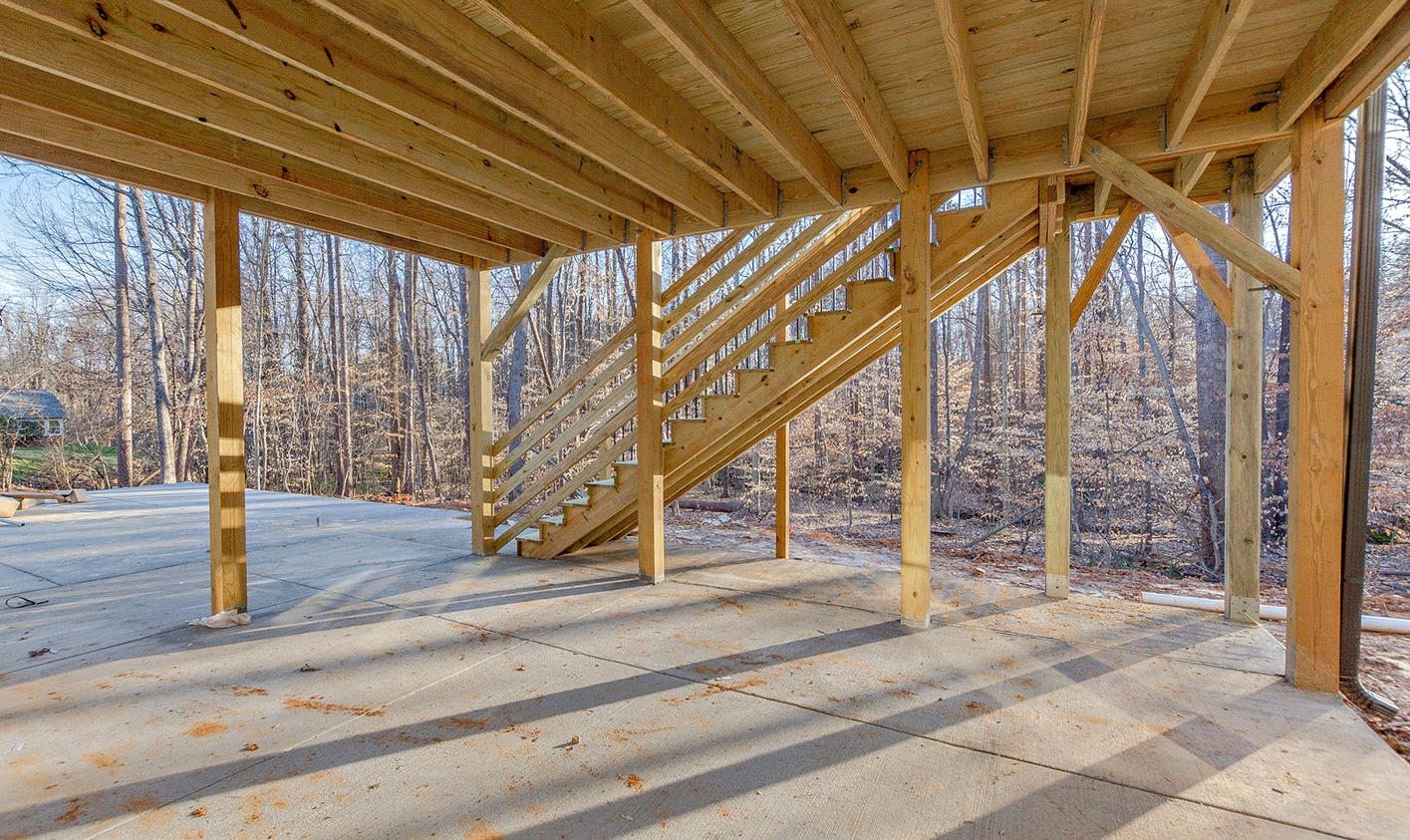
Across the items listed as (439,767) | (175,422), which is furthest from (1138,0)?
(175,422)

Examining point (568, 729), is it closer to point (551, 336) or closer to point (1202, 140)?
point (1202, 140)

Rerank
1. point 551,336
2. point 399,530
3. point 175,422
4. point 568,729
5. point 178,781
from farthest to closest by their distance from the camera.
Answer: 1. point 175,422
2. point 551,336
3. point 399,530
4. point 568,729
5. point 178,781

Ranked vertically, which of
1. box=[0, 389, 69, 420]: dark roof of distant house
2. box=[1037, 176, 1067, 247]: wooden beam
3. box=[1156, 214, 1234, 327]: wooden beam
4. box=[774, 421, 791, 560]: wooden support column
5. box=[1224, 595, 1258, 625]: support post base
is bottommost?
box=[1224, 595, 1258, 625]: support post base

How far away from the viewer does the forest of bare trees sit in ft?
24.8

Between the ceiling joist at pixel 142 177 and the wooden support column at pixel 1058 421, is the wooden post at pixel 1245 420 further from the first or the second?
the ceiling joist at pixel 142 177

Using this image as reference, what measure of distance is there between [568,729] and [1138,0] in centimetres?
355

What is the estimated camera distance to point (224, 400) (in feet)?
11.3

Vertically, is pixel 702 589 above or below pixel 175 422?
below

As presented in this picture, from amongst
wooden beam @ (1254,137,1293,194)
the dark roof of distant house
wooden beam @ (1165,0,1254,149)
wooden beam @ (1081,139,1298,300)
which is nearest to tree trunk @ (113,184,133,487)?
the dark roof of distant house

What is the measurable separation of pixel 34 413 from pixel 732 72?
1897 centimetres

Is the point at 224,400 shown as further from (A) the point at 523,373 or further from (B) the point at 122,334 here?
(B) the point at 122,334

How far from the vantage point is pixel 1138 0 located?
214cm

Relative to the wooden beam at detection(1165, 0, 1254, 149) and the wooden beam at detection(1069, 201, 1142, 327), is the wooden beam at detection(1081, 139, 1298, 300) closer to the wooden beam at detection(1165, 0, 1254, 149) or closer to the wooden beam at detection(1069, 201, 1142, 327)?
the wooden beam at detection(1165, 0, 1254, 149)

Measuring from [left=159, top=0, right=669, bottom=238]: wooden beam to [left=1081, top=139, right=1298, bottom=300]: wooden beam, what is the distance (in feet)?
9.26
